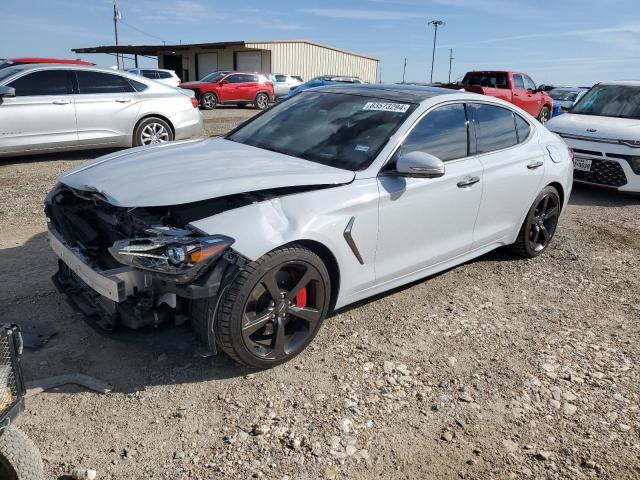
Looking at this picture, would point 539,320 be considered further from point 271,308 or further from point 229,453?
point 229,453

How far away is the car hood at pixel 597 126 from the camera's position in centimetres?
778

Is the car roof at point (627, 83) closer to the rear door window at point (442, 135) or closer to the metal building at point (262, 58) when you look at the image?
the rear door window at point (442, 135)

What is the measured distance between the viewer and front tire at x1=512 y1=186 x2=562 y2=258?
4.97 m

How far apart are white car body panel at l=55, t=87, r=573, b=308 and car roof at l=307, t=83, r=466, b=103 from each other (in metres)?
0.12

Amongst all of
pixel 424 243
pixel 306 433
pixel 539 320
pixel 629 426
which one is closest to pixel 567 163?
pixel 539 320

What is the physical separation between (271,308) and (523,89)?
681 inches

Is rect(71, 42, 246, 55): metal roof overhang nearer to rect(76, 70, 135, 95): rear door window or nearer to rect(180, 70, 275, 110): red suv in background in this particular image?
rect(180, 70, 275, 110): red suv in background

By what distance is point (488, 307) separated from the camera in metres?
4.24

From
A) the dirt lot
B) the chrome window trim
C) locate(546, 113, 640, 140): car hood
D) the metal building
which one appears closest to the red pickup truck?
locate(546, 113, 640, 140): car hood

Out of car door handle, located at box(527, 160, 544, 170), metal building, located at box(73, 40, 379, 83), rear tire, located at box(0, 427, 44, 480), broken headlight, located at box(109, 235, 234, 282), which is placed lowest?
rear tire, located at box(0, 427, 44, 480)

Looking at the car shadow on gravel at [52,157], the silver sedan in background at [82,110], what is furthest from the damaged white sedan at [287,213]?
the car shadow on gravel at [52,157]

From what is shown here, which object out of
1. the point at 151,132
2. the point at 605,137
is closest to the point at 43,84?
the point at 151,132

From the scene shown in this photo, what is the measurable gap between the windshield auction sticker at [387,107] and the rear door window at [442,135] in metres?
0.16

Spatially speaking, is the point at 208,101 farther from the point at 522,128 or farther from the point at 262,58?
the point at 522,128
